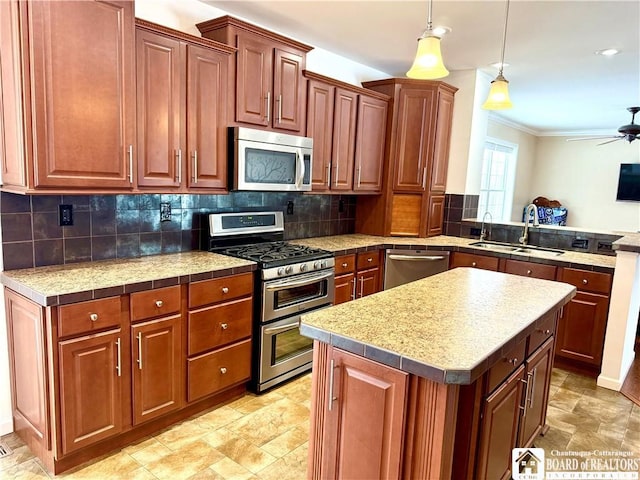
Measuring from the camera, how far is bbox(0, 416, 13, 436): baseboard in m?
2.33

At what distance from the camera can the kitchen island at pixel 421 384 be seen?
1.31m

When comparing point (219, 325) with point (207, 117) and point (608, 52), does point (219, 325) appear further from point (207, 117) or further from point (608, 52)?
point (608, 52)

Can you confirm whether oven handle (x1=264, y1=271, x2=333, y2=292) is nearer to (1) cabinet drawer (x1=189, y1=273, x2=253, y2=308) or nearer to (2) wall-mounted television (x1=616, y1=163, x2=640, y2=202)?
(1) cabinet drawer (x1=189, y1=273, x2=253, y2=308)

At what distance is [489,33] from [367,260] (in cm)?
205

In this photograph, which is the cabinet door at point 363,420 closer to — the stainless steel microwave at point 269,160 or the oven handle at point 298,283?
the oven handle at point 298,283

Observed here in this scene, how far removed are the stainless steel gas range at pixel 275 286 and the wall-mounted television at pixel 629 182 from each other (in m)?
7.32

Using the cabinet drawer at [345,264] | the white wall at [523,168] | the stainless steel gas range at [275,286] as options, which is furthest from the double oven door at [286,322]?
the white wall at [523,168]

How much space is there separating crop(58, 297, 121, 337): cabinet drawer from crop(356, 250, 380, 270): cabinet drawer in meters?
2.11

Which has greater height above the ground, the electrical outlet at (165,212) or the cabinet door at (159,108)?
the cabinet door at (159,108)

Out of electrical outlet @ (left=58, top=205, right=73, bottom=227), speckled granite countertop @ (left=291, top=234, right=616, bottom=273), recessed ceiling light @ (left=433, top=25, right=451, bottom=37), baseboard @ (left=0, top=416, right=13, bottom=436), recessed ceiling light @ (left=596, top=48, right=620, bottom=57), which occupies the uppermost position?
recessed ceiling light @ (left=596, top=48, right=620, bottom=57)

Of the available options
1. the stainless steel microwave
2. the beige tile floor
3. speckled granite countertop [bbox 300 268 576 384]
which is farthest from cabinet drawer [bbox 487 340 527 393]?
the stainless steel microwave

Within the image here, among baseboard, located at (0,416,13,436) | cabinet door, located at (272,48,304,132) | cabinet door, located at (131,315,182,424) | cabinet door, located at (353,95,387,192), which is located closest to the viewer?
cabinet door, located at (131,315,182,424)

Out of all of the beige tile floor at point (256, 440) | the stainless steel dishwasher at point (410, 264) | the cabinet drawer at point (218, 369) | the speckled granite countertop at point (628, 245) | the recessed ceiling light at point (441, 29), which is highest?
the recessed ceiling light at point (441, 29)

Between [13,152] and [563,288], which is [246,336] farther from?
[563,288]
